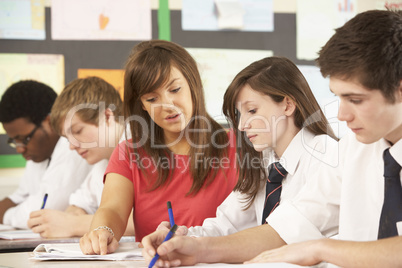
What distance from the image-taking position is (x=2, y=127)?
3006mm

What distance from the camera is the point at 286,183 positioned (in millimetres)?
1453

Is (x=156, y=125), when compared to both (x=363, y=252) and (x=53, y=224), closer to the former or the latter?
(x=53, y=224)

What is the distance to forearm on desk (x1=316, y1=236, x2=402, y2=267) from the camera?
0.90m

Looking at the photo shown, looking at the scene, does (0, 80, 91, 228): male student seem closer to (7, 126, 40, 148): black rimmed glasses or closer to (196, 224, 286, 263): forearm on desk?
(7, 126, 40, 148): black rimmed glasses

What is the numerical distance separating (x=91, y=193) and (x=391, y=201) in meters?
1.55

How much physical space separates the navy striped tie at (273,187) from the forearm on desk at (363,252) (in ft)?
1.50

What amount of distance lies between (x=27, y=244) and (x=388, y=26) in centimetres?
124

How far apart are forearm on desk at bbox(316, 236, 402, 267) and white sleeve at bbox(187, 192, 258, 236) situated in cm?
58

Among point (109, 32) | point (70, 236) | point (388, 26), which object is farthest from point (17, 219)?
point (388, 26)

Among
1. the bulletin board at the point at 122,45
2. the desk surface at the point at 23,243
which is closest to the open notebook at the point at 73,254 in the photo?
the desk surface at the point at 23,243

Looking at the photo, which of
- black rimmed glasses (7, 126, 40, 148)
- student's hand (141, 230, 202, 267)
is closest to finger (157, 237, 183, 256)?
student's hand (141, 230, 202, 267)

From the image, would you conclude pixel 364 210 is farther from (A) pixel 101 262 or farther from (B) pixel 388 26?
(A) pixel 101 262

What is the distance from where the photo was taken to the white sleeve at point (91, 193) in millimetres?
2254

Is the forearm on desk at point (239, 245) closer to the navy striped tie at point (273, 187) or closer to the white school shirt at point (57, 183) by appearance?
the navy striped tie at point (273, 187)
